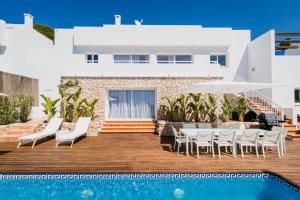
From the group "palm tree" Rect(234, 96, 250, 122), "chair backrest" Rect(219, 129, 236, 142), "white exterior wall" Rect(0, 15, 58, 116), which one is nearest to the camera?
"chair backrest" Rect(219, 129, 236, 142)

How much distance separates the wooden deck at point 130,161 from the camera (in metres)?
8.40

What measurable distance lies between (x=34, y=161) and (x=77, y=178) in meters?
2.61

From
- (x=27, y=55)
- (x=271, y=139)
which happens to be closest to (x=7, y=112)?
(x=27, y=55)

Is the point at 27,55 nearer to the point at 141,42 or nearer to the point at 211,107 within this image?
the point at 141,42

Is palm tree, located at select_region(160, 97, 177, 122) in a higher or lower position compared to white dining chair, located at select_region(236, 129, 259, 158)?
higher

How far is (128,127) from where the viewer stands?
60.8 feet

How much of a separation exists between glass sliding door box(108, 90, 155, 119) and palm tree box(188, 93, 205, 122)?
11.5 feet

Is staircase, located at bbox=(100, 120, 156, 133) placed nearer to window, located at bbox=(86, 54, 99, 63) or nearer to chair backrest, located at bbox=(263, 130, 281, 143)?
window, located at bbox=(86, 54, 99, 63)

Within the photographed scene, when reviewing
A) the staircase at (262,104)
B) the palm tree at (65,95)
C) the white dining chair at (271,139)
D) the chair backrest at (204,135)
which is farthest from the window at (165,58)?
the white dining chair at (271,139)

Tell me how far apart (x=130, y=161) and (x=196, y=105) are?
931 centimetres

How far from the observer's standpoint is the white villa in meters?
19.5

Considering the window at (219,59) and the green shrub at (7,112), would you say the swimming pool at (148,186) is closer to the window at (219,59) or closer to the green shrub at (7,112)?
the green shrub at (7,112)

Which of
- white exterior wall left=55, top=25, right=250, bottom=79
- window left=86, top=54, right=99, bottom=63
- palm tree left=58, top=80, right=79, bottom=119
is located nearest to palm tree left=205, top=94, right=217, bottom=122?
white exterior wall left=55, top=25, right=250, bottom=79

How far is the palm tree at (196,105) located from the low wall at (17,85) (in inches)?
500
